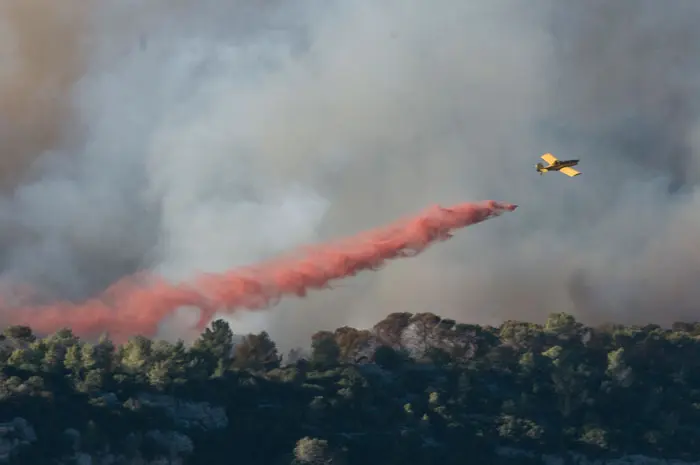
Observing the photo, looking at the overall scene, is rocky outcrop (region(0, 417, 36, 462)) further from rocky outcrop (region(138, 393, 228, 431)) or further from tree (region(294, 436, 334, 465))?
tree (region(294, 436, 334, 465))

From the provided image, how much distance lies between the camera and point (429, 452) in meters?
197

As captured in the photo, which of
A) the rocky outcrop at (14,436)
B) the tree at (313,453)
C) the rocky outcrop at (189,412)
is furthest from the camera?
the rocky outcrop at (189,412)

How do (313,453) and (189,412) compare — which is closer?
(313,453)

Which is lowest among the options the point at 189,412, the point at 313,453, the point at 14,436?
the point at 313,453

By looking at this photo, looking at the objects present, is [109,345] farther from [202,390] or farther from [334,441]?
[334,441]

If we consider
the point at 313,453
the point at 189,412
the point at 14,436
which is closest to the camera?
Result: the point at 14,436

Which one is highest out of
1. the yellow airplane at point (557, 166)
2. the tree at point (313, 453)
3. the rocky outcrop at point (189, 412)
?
the yellow airplane at point (557, 166)

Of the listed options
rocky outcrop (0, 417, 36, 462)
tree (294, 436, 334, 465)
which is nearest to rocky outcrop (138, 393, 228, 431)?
tree (294, 436, 334, 465)

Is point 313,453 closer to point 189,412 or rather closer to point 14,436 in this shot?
point 189,412

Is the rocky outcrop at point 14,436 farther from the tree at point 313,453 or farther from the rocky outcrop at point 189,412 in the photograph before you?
the tree at point 313,453

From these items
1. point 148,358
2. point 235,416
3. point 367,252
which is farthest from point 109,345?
point 367,252

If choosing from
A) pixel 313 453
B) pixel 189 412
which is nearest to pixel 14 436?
pixel 189 412

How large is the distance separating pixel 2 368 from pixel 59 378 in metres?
6.65

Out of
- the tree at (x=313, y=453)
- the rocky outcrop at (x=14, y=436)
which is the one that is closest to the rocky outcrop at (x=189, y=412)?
the tree at (x=313, y=453)
